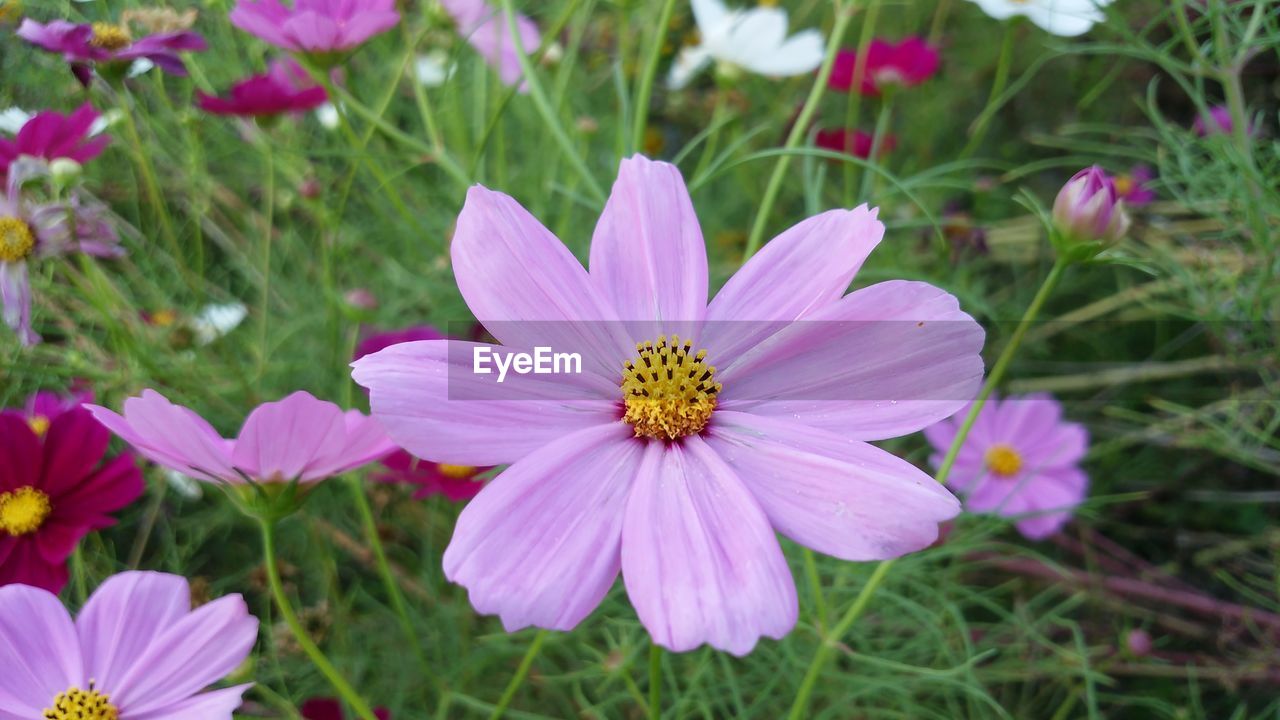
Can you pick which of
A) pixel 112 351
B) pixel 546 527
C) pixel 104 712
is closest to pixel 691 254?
pixel 546 527

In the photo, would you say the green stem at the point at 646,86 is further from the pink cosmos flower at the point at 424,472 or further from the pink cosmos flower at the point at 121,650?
the pink cosmos flower at the point at 121,650

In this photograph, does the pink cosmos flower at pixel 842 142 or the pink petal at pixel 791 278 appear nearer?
the pink petal at pixel 791 278

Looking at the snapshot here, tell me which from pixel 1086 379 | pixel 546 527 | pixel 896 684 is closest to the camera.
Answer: pixel 546 527

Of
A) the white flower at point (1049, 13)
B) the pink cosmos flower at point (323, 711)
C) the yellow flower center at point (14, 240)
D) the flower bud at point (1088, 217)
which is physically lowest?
the pink cosmos flower at point (323, 711)

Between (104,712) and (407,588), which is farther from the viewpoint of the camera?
(407,588)

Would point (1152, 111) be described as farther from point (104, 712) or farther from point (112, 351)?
point (112, 351)

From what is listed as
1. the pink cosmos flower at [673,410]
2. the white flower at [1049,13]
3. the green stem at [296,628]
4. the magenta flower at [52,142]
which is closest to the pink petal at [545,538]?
the pink cosmos flower at [673,410]

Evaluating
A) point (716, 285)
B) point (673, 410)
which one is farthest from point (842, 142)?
point (673, 410)
